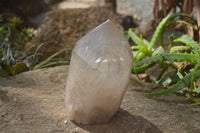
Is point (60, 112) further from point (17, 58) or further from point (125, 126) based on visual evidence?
point (17, 58)

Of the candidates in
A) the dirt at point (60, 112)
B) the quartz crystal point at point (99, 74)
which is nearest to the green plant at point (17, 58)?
the dirt at point (60, 112)

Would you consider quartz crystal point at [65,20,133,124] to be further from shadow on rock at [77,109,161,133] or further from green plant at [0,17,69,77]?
green plant at [0,17,69,77]

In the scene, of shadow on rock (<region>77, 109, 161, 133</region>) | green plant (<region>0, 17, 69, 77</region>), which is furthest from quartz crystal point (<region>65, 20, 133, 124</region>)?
green plant (<region>0, 17, 69, 77</region>)

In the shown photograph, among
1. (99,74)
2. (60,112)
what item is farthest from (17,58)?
(99,74)

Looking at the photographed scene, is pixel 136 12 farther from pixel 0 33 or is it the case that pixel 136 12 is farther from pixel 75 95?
pixel 75 95

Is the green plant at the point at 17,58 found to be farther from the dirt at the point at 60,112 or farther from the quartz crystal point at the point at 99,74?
the quartz crystal point at the point at 99,74

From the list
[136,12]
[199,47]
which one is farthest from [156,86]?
[136,12]
